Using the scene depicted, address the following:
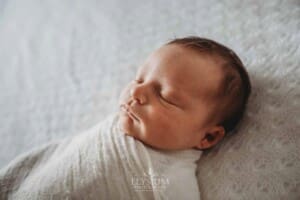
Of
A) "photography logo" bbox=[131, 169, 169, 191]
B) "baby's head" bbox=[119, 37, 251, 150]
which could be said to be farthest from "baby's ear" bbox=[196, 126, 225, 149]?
"photography logo" bbox=[131, 169, 169, 191]

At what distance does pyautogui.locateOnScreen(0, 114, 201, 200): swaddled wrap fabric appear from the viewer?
0.76m

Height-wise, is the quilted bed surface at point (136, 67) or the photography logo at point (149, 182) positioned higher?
the quilted bed surface at point (136, 67)

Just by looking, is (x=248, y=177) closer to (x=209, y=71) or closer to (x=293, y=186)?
(x=293, y=186)

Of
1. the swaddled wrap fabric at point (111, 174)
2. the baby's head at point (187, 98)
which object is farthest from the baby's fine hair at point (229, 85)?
the swaddled wrap fabric at point (111, 174)

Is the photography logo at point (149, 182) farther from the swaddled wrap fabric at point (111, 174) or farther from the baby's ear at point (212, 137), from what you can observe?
the baby's ear at point (212, 137)

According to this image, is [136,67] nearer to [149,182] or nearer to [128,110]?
[128,110]

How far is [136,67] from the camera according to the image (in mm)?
1088

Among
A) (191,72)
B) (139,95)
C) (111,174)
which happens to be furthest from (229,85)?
(111,174)

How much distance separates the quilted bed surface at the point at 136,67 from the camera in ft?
2.52

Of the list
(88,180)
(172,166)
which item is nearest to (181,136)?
(172,166)

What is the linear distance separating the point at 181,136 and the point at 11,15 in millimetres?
967

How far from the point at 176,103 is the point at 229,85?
4.6 inches

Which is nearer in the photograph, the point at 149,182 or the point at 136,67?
the point at 149,182

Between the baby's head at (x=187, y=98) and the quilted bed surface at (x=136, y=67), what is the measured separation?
0.18ft
